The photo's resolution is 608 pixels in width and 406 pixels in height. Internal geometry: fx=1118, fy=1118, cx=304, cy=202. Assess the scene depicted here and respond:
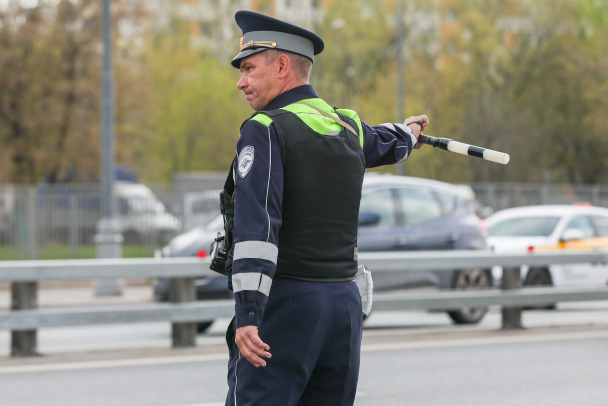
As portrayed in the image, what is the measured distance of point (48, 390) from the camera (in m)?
7.69

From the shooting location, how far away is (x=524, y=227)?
1586 centimetres

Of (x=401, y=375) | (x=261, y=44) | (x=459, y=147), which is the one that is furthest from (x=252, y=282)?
(x=401, y=375)

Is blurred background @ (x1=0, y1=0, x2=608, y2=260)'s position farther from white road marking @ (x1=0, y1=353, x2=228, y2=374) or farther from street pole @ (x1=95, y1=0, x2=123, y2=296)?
white road marking @ (x1=0, y1=353, x2=228, y2=374)

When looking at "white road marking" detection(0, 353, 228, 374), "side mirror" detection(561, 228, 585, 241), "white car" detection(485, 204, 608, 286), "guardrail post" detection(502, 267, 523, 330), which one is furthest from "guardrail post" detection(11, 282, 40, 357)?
"side mirror" detection(561, 228, 585, 241)

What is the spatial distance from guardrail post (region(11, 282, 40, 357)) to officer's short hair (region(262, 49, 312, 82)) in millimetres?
5733

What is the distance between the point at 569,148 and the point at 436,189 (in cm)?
3619

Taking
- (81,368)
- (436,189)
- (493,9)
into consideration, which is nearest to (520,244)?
(436,189)

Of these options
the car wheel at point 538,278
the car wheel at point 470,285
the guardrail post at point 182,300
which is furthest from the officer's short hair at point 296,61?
the car wheel at point 538,278

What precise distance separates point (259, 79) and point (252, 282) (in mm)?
→ 739

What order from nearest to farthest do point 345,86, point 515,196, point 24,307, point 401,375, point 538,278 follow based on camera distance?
point 401,375
point 24,307
point 538,278
point 515,196
point 345,86

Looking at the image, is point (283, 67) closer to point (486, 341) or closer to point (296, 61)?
point (296, 61)

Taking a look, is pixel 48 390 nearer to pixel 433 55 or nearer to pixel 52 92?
pixel 52 92

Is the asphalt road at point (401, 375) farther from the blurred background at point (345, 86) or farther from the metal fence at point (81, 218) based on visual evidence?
the blurred background at point (345, 86)

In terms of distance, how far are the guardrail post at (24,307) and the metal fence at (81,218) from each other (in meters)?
11.5
